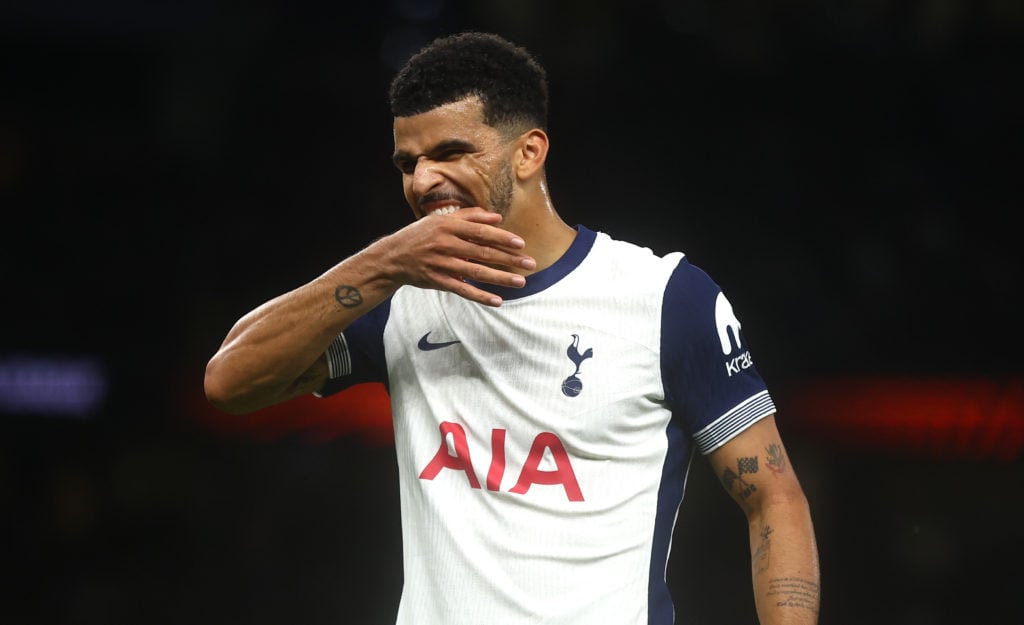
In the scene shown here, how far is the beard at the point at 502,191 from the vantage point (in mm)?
1764

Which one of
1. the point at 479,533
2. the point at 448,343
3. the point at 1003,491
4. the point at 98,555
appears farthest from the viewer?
the point at 98,555

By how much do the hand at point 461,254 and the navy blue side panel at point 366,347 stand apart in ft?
0.86

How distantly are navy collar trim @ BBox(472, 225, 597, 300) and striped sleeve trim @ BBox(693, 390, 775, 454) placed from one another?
0.33 m

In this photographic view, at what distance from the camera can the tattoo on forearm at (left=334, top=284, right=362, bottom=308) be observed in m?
1.63

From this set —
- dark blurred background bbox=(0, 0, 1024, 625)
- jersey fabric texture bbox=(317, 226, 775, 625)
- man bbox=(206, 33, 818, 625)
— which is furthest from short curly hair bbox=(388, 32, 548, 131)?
dark blurred background bbox=(0, 0, 1024, 625)

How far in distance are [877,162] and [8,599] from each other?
12.9 feet

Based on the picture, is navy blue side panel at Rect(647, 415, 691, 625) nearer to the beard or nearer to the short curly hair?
the beard

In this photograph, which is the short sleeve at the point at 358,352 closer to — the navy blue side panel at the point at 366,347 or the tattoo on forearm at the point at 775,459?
the navy blue side panel at the point at 366,347

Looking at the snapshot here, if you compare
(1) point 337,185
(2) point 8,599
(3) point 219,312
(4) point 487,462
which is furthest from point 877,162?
(2) point 8,599

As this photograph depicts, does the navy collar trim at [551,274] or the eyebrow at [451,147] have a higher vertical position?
the eyebrow at [451,147]

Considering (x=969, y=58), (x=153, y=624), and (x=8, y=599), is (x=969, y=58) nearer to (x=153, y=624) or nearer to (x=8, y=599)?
(x=153, y=624)

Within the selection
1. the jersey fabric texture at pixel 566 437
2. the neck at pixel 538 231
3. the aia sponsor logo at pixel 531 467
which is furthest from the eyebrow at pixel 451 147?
the aia sponsor logo at pixel 531 467

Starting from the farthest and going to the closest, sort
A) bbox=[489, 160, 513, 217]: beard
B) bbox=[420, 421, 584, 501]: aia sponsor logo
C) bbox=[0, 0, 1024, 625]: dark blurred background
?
bbox=[0, 0, 1024, 625]: dark blurred background, bbox=[489, 160, 513, 217]: beard, bbox=[420, 421, 584, 501]: aia sponsor logo

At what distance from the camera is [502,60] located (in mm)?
1880
